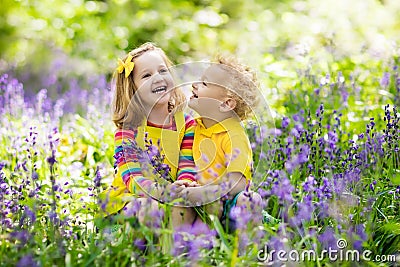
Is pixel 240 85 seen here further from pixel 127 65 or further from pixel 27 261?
pixel 27 261

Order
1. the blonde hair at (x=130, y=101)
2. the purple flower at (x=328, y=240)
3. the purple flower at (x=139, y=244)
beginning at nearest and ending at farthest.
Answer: the purple flower at (x=139, y=244), the purple flower at (x=328, y=240), the blonde hair at (x=130, y=101)

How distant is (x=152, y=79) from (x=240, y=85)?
1.45 ft

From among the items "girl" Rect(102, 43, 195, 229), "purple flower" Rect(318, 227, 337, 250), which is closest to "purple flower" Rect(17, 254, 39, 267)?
"girl" Rect(102, 43, 195, 229)

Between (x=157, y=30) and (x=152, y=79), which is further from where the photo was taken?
(x=157, y=30)

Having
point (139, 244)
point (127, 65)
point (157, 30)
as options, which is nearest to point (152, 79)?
point (127, 65)

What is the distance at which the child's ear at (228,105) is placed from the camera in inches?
114

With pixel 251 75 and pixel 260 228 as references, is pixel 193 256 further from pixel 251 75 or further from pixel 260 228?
pixel 251 75

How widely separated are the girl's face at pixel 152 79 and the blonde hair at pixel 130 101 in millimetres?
37

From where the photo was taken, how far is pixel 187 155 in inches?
118

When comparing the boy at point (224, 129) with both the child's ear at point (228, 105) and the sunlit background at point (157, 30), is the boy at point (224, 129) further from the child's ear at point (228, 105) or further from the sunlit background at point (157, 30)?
the sunlit background at point (157, 30)

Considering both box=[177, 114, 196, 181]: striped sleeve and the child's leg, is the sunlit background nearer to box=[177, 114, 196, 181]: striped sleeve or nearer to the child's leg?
box=[177, 114, 196, 181]: striped sleeve

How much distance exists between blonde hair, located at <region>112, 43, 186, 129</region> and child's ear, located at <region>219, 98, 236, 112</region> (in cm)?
29

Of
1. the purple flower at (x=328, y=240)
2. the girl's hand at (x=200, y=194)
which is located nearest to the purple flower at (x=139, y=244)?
the girl's hand at (x=200, y=194)

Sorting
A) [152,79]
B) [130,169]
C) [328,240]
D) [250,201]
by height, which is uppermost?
[152,79]
